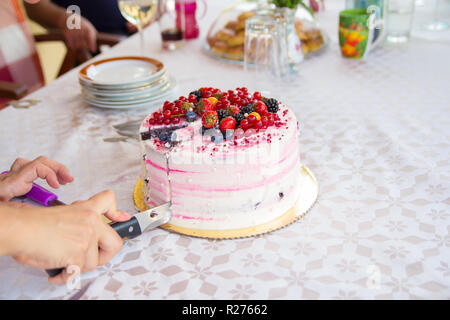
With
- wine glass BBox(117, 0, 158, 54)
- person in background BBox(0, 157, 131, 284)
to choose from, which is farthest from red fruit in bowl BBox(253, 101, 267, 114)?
wine glass BBox(117, 0, 158, 54)

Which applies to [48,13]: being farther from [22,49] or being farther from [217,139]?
[217,139]

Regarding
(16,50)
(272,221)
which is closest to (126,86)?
(272,221)

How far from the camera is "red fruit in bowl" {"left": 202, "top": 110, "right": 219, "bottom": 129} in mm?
780

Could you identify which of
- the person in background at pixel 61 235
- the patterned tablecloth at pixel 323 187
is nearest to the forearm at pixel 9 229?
the person in background at pixel 61 235

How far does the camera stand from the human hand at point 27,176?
83cm

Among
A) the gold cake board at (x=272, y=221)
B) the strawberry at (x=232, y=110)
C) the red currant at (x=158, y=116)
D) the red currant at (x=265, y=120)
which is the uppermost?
the strawberry at (x=232, y=110)

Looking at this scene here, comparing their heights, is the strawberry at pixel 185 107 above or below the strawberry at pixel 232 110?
below

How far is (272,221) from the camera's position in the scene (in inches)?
32.4

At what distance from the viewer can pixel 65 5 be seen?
2.75 metres

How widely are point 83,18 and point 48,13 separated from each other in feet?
0.61

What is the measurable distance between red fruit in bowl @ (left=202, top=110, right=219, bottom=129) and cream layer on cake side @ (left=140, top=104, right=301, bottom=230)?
22 mm

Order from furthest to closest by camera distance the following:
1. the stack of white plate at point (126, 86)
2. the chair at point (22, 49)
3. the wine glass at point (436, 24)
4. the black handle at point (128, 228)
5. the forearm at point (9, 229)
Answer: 1. the chair at point (22, 49)
2. the wine glass at point (436, 24)
3. the stack of white plate at point (126, 86)
4. the black handle at point (128, 228)
5. the forearm at point (9, 229)

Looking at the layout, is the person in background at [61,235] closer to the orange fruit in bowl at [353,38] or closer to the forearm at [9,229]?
the forearm at [9,229]

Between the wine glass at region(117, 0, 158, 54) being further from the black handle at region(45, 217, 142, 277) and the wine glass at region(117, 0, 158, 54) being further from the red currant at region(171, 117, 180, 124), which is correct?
the black handle at region(45, 217, 142, 277)
